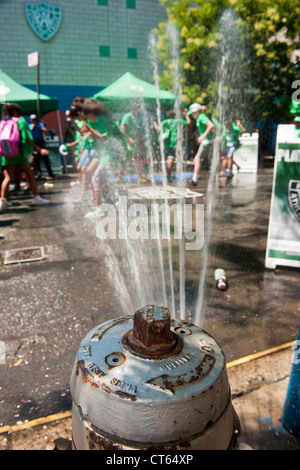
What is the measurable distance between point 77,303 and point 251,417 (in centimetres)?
195

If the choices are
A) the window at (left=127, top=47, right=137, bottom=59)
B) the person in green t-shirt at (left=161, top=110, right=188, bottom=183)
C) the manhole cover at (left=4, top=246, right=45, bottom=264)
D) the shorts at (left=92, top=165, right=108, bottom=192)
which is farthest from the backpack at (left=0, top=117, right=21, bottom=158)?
the window at (left=127, top=47, right=137, bottom=59)

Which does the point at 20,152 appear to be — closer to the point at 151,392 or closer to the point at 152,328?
the point at 152,328

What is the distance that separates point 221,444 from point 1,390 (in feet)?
5.65

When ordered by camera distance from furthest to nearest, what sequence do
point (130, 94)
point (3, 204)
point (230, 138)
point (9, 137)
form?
point (130, 94), point (230, 138), point (3, 204), point (9, 137)

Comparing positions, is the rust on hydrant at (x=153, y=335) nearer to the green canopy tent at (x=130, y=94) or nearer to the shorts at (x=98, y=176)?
the shorts at (x=98, y=176)

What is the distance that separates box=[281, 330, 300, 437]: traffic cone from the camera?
1715 mm

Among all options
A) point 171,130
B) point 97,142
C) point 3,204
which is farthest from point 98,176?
point 171,130

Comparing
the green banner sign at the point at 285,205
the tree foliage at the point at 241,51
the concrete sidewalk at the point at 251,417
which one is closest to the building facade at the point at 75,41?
the tree foliage at the point at 241,51

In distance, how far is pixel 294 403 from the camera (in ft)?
5.78

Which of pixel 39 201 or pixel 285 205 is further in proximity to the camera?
pixel 39 201

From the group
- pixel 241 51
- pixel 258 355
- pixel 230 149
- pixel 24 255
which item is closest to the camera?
pixel 258 355

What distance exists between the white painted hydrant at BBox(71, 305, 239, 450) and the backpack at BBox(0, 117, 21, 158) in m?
6.67
